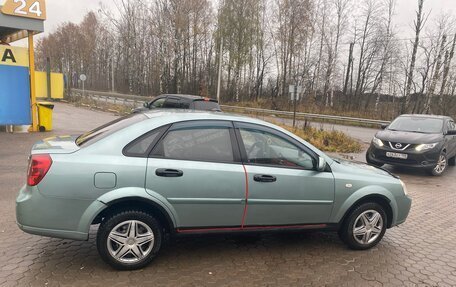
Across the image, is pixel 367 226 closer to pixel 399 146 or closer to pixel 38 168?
pixel 38 168

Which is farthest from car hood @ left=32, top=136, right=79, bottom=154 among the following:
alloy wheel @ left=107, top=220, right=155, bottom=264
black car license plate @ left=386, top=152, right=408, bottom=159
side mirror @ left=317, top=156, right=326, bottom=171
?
black car license plate @ left=386, top=152, right=408, bottom=159

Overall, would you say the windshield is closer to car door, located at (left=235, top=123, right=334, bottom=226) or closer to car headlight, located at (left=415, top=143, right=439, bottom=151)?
car headlight, located at (left=415, top=143, right=439, bottom=151)

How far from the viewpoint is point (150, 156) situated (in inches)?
130

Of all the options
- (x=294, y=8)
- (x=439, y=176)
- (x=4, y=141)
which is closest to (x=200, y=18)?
(x=294, y=8)

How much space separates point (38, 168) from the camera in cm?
310

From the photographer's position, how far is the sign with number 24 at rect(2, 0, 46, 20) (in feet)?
35.4

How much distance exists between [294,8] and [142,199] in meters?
37.2

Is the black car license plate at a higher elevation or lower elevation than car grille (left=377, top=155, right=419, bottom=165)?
higher

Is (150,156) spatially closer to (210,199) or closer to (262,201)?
(210,199)

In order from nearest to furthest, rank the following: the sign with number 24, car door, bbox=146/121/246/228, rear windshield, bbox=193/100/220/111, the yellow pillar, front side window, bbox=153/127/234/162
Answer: car door, bbox=146/121/246/228, front side window, bbox=153/127/234/162, the sign with number 24, rear windshield, bbox=193/100/220/111, the yellow pillar

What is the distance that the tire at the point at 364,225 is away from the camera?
13.2 ft

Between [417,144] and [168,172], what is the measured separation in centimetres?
760

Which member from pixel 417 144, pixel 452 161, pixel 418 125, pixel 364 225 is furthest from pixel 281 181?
pixel 452 161

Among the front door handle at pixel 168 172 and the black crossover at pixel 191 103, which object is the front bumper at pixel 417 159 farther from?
the front door handle at pixel 168 172
